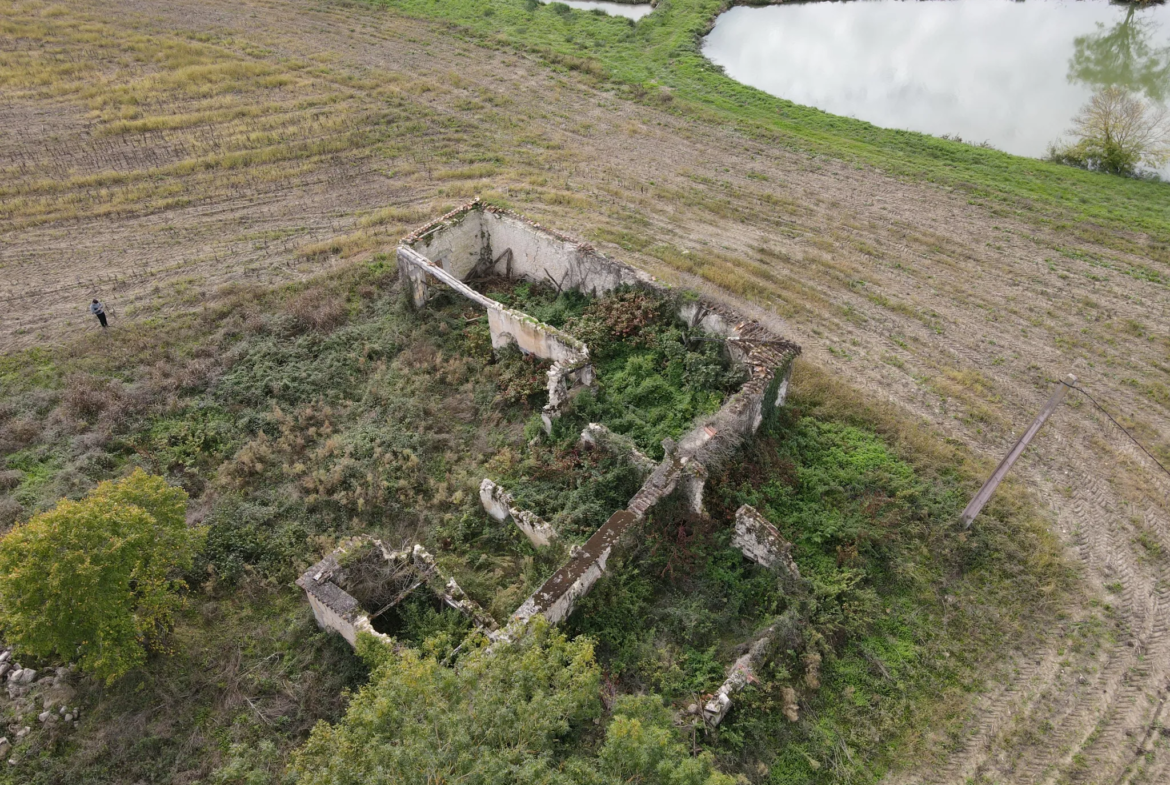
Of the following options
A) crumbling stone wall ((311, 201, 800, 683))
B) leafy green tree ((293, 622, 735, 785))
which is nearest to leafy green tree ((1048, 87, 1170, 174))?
crumbling stone wall ((311, 201, 800, 683))

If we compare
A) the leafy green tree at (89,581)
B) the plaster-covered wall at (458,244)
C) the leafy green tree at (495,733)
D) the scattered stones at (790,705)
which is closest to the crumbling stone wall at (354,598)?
the leafy green tree at (495,733)

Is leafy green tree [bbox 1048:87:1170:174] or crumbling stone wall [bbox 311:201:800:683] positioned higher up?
leafy green tree [bbox 1048:87:1170:174]

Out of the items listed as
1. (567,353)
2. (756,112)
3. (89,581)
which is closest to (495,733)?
(89,581)

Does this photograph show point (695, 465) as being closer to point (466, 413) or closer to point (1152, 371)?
point (466, 413)

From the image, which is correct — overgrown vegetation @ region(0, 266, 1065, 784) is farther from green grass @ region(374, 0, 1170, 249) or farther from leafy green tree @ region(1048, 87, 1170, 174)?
leafy green tree @ region(1048, 87, 1170, 174)

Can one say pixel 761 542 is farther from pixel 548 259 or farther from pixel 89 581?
pixel 89 581

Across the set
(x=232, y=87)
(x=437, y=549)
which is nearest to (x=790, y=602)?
(x=437, y=549)
